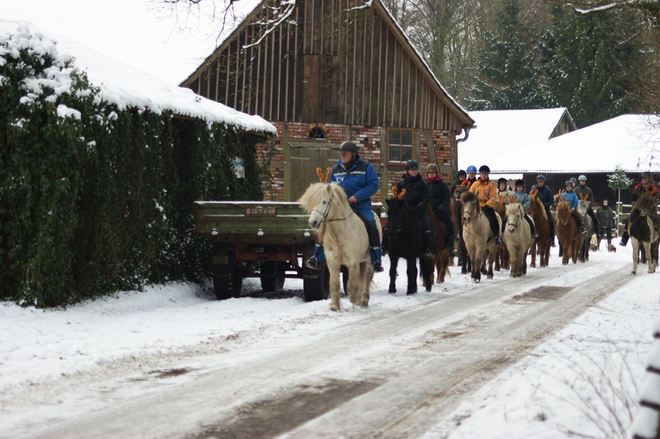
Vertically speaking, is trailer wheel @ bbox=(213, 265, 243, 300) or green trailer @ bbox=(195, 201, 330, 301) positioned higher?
green trailer @ bbox=(195, 201, 330, 301)

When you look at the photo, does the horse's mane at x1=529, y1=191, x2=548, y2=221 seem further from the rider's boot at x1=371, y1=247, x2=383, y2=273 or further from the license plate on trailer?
the license plate on trailer

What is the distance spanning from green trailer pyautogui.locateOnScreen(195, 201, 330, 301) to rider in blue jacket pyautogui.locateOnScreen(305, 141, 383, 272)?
2.32ft

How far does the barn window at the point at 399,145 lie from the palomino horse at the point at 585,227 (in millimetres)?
5738

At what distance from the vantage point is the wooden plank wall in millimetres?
22766

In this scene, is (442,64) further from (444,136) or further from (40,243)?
(40,243)

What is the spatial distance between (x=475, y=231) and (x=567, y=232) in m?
6.87

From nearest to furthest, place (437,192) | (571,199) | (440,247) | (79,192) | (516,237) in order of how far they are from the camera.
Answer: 1. (79,192)
2. (440,247)
3. (437,192)
4. (516,237)
5. (571,199)

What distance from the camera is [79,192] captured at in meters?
9.71

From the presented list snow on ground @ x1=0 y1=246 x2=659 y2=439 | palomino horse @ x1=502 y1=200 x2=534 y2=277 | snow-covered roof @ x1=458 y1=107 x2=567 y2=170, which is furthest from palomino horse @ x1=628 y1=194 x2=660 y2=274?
snow-covered roof @ x1=458 y1=107 x2=567 y2=170

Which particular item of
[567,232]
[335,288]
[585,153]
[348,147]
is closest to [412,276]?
[335,288]

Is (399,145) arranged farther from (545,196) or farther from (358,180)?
(358,180)

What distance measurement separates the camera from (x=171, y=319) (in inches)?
369

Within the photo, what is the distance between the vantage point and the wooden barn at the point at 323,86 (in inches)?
893

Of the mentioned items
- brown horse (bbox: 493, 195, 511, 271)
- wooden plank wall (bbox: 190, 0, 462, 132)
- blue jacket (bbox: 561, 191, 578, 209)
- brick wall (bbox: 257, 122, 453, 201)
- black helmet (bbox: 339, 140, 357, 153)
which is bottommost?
brown horse (bbox: 493, 195, 511, 271)
